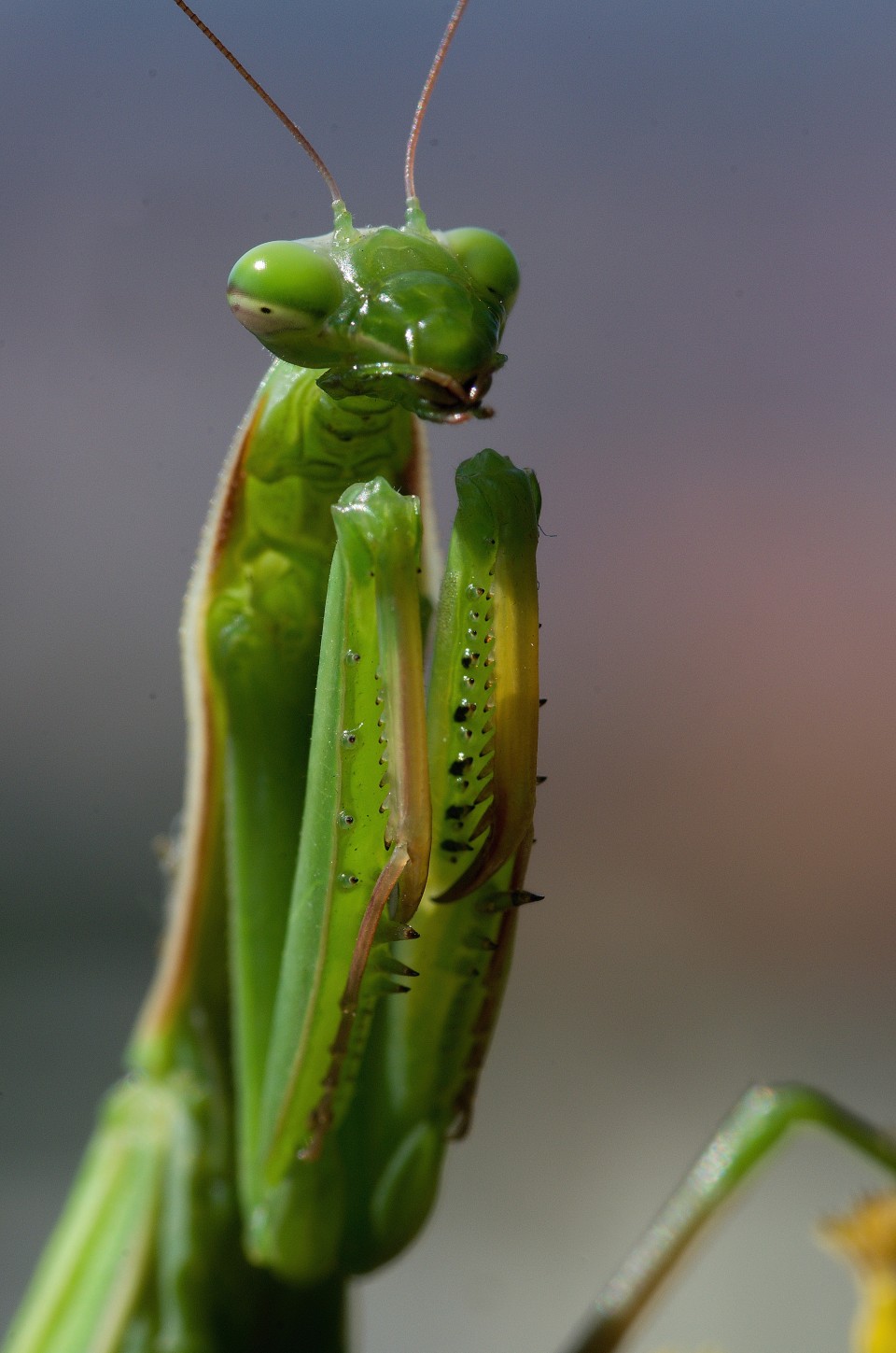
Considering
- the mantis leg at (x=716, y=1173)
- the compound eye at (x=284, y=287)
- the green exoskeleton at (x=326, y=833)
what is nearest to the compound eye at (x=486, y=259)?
the green exoskeleton at (x=326, y=833)

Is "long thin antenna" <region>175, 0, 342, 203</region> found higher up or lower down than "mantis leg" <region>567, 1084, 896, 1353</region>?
higher up

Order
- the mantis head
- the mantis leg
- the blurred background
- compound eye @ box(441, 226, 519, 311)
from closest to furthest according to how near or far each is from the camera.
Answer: the mantis head, compound eye @ box(441, 226, 519, 311), the mantis leg, the blurred background

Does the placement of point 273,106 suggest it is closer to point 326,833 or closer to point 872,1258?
point 326,833

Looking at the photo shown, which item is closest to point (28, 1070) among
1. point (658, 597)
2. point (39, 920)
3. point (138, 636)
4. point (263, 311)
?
point (39, 920)

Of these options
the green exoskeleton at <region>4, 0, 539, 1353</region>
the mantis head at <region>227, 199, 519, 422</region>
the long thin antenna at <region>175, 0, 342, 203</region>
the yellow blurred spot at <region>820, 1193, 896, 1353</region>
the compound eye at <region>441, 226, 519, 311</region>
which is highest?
the long thin antenna at <region>175, 0, 342, 203</region>

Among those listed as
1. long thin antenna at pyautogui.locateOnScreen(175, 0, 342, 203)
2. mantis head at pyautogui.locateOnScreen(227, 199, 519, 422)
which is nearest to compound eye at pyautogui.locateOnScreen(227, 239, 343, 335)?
mantis head at pyautogui.locateOnScreen(227, 199, 519, 422)

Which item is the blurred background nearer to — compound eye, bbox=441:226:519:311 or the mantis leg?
compound eye, bbox=441:226:519:311

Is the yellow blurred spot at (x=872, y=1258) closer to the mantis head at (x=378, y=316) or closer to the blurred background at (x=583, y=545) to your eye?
the blurred background at (x=583, y=545)
